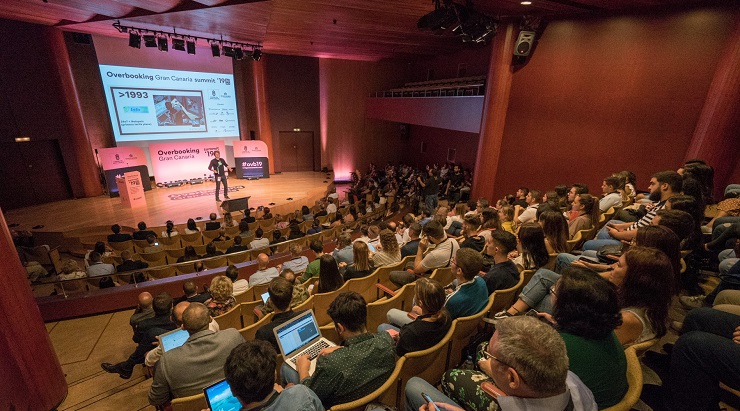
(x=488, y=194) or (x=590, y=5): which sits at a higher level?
(x=590, y=5)

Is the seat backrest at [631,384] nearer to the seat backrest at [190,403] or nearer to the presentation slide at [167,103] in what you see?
the seat backrest at [190,403]

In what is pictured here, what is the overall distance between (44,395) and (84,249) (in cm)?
588

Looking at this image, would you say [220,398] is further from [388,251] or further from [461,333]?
[388,251]

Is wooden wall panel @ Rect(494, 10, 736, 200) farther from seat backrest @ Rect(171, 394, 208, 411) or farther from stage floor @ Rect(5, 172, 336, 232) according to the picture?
seat backrest @ Rect(171, 394, 208, 411)

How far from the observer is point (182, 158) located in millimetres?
12023

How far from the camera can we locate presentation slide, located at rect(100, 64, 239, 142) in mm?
10820

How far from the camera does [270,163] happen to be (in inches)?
557

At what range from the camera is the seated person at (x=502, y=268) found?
2789mm

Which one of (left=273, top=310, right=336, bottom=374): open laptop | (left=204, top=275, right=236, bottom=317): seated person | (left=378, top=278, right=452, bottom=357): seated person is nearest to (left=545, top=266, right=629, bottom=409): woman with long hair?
(left=378, top=278, right=452, bottom=357): seated person

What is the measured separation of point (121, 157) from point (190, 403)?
1155 cm

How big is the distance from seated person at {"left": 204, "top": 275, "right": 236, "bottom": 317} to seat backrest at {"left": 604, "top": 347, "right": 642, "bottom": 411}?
302cm

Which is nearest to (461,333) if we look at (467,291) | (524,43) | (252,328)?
(467,291)

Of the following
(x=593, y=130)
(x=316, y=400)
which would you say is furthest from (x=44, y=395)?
(x=593, y=130)

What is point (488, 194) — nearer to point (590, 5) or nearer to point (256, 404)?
point (590, 5)
